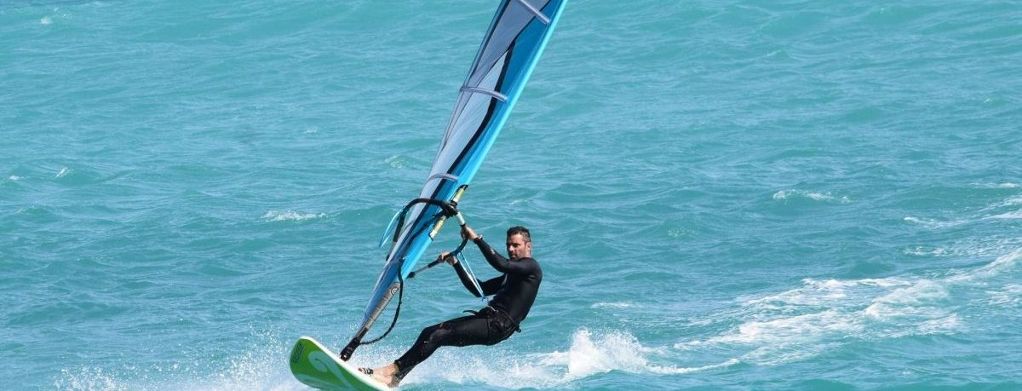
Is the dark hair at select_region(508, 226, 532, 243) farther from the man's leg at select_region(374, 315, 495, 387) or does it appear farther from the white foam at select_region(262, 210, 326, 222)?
the white foam at select_region(262, 210, 326, 222)

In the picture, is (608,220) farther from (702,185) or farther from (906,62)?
(906,62)

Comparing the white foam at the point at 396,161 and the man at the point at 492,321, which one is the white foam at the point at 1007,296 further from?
the white foam at the point at 396,161

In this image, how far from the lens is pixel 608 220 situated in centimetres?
2294

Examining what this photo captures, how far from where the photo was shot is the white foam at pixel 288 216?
24344 millimetres

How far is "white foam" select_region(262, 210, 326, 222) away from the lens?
2434 centimetres

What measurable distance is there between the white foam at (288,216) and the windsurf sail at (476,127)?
41.8 feet

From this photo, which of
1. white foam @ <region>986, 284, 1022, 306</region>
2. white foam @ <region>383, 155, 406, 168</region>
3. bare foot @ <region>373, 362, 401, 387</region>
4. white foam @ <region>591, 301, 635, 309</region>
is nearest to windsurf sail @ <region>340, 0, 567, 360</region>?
bare foot @ <region>373, 362, 401, 387</region>

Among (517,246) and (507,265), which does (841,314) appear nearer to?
(517,246)

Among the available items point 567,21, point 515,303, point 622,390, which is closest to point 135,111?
point 567,21

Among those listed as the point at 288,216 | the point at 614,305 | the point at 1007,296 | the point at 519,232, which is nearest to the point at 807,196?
the point at 614,305

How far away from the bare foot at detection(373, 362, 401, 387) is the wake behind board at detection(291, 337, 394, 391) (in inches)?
4.9

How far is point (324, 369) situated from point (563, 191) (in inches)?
555

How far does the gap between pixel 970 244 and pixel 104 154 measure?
1704 cm

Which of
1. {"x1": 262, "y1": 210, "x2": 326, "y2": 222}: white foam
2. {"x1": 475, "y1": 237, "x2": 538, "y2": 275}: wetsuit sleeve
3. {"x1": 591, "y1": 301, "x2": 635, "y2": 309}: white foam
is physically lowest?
{"x1": 262, "y1": 210, "x2": 326, "y2": 222}: white foam
